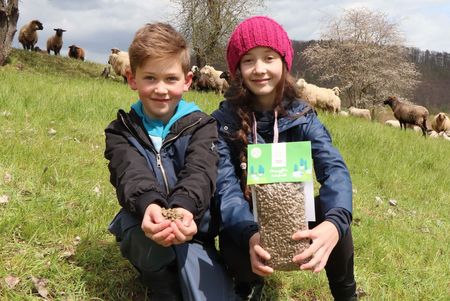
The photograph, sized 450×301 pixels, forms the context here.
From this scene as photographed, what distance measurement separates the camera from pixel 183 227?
1.86 metres

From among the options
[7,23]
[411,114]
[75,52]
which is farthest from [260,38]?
[75,52]

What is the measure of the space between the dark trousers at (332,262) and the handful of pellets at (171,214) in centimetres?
50

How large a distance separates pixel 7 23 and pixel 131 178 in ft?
44.0

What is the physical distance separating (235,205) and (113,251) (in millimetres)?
913

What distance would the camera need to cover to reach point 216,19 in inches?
1017

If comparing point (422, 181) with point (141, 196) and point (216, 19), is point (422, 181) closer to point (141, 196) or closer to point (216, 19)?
point (141, 196)

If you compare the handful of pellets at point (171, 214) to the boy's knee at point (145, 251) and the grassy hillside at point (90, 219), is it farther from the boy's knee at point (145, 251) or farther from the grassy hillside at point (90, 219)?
the grassy hillside at point (90, 219)

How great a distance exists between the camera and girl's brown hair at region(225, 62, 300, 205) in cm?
243

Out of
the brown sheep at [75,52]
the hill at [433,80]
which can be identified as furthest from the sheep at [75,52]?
the hill at [433,80]

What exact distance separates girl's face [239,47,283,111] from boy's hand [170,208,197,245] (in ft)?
2.77

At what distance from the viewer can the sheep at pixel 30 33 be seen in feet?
74.7

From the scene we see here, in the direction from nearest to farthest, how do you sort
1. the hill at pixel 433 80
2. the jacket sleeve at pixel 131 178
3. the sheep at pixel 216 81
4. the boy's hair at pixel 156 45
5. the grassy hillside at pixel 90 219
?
the jacket sleeve at pixel 131 178
the boy's hair at pixel 156 45
the grassy hillside at pixel 90 219
the sheep at pixel 216 81
the hill at pixel 433 80

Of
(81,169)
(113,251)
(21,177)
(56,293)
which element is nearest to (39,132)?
(81,169)

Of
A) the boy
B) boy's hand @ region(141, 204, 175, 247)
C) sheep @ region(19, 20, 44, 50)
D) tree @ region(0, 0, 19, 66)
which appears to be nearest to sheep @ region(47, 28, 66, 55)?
sheep @ region(19, 20, 44, 50)
